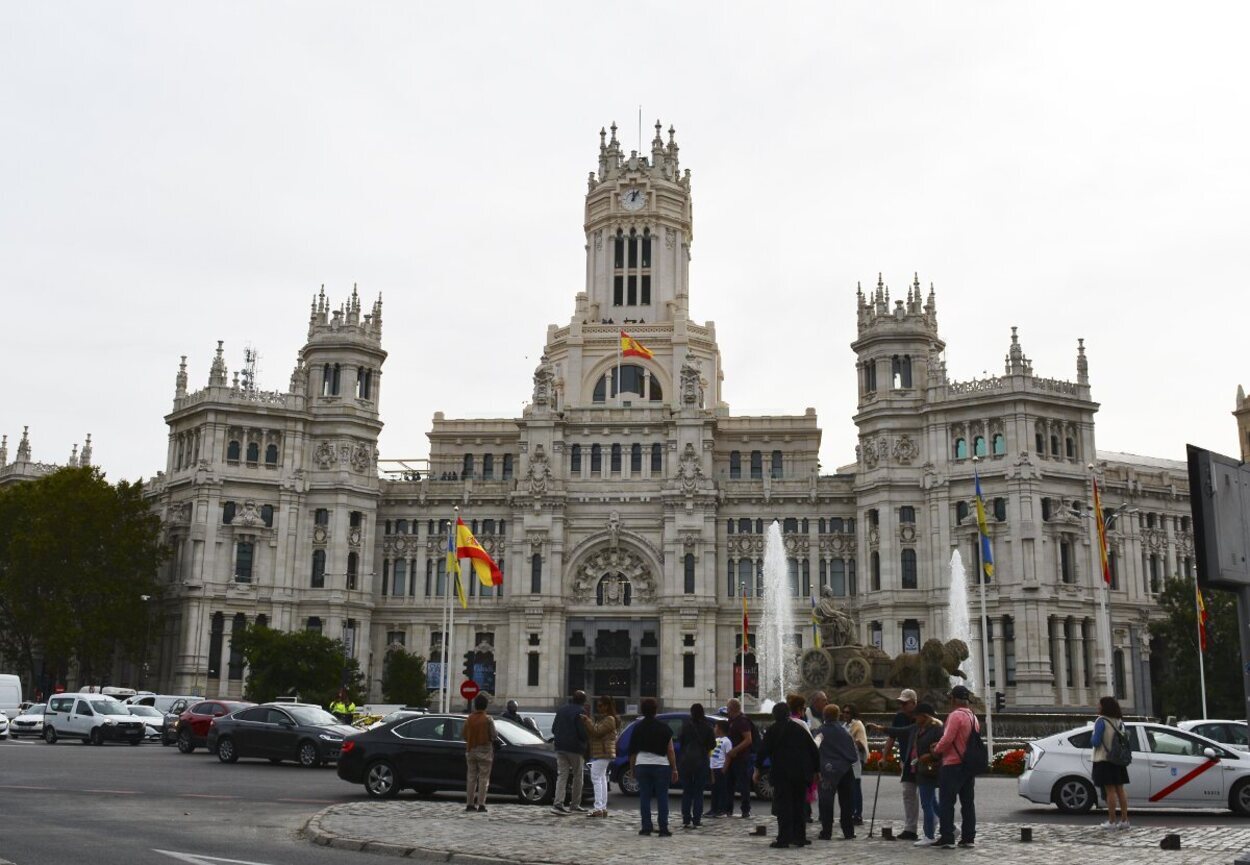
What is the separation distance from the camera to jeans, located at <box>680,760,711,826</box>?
21469 millimetres

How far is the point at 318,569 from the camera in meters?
86.6

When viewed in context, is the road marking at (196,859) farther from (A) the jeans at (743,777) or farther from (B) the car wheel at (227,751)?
(B) the car wheel at (227,751)

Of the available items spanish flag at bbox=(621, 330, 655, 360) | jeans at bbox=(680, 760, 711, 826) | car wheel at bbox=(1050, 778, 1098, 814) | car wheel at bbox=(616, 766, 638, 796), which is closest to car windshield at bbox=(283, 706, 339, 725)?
car wheel at bbox=(616, 766, 638, 796)

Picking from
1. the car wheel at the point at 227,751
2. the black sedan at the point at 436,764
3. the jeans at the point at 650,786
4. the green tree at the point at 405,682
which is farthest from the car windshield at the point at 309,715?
the green tree at the point at 405,682

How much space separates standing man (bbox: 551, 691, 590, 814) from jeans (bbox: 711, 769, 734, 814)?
99.0 inches

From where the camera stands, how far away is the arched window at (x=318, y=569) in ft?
283

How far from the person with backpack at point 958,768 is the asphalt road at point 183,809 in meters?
3.89

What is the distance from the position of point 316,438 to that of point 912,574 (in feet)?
136

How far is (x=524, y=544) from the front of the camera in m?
87.4

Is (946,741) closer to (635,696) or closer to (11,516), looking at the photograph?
(635,696)

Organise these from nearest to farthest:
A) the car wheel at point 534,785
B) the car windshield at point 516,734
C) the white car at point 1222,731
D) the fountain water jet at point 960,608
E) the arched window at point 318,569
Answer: the car wheel at point 534,785 → the car windshield at point 516,734 → the white car at point 1222,731 → the fountain water jet at point 960,608 → the arched window at point 318,569

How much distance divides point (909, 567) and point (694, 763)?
62595mm

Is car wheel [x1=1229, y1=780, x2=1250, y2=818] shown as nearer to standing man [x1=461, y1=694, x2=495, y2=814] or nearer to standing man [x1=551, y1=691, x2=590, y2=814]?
standing man [x1=551, y1=691, x2=590, y2=814]

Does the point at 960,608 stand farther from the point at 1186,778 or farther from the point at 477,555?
the point at 1186,778
